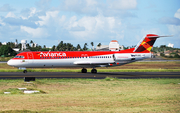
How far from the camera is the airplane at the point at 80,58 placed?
4575cm

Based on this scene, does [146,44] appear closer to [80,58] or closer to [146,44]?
[146,44]

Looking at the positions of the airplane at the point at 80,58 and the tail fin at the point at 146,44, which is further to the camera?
the tail fin at the point at 146,44

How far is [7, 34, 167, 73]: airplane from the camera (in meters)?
45.8

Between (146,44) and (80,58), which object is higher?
(146,44)

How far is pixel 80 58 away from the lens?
159 feet

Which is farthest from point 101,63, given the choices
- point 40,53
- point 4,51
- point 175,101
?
point 4,51

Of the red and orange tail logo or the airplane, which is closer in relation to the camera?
the airplane

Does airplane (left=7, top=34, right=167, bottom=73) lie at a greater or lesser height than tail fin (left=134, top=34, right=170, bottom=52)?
lesser

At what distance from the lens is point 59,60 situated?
153 feet

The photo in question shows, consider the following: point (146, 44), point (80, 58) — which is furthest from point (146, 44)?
point (80, 58)

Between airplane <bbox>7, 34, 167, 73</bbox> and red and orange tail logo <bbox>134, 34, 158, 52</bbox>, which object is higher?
red and orange tail logo <bbox>134, 34, 158, 52</bbox>

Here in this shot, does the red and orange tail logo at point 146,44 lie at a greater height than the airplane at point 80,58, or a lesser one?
greater

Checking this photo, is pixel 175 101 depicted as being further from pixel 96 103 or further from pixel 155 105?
pixel 96 103

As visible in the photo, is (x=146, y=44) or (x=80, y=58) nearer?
(x=80, y=58)
